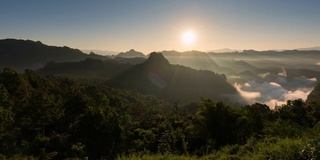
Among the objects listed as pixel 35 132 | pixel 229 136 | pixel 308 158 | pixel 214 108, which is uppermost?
pixel 308 158

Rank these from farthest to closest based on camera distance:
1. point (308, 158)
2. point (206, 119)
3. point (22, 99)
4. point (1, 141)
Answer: point (22, 99)
point (206, 119)
point (1, 141)
point (308, 158)

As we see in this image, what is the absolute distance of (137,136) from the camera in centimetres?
4366

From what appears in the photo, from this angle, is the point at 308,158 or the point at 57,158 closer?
the point at 308,158

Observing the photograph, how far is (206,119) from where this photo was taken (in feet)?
122

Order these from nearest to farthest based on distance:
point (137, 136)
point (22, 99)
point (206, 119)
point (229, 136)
Answer: point (229, 136) → point (206, 119) → point (137, 136) → point (22, 99)

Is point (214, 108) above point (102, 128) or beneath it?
above

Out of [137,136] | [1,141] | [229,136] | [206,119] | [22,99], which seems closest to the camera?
[1,141]

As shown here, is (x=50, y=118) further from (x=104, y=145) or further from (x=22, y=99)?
(x=104, y=145)

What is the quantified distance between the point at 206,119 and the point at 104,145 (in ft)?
46.2

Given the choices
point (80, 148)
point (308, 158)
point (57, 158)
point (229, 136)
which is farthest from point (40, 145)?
point (308, 158)

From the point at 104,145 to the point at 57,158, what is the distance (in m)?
7.58

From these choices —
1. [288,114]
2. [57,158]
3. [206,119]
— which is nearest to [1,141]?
[57,158]

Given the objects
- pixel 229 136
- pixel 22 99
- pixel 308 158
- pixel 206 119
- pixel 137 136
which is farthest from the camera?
pixel 22 99

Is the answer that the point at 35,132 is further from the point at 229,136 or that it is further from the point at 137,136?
the point at 229,136
